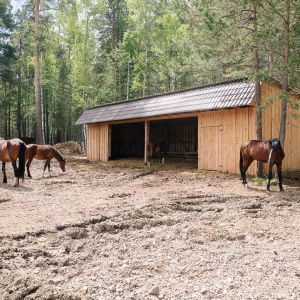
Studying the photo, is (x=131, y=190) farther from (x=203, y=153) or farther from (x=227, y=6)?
(x=227, y=6)

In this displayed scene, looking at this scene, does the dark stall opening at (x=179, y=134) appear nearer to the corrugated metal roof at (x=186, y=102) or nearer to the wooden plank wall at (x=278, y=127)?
the corrugated metal roof at (x=186, y=102)

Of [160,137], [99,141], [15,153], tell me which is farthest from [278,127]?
[99,141]

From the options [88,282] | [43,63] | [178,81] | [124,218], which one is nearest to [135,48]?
[178,81]

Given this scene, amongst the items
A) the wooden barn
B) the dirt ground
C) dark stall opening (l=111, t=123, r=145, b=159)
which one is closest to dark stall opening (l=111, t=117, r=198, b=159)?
dark stall opening (l=111, t=123, r=145, b=159)

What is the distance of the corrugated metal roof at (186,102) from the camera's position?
37.4 ft

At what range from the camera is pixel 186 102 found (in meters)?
13.7

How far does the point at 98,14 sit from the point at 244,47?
25613 millimetres

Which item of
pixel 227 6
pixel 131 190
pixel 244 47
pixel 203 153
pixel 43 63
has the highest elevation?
pixel 43 63

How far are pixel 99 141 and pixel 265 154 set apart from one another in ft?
41.3

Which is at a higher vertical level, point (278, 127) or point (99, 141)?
point (278, 127)

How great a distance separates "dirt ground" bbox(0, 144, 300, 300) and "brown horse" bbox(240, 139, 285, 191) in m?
1.04

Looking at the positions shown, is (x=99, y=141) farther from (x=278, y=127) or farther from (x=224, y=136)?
(x=278, y=127)

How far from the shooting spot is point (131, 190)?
8664 mm

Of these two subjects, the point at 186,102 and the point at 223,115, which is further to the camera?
the point at 186,102
